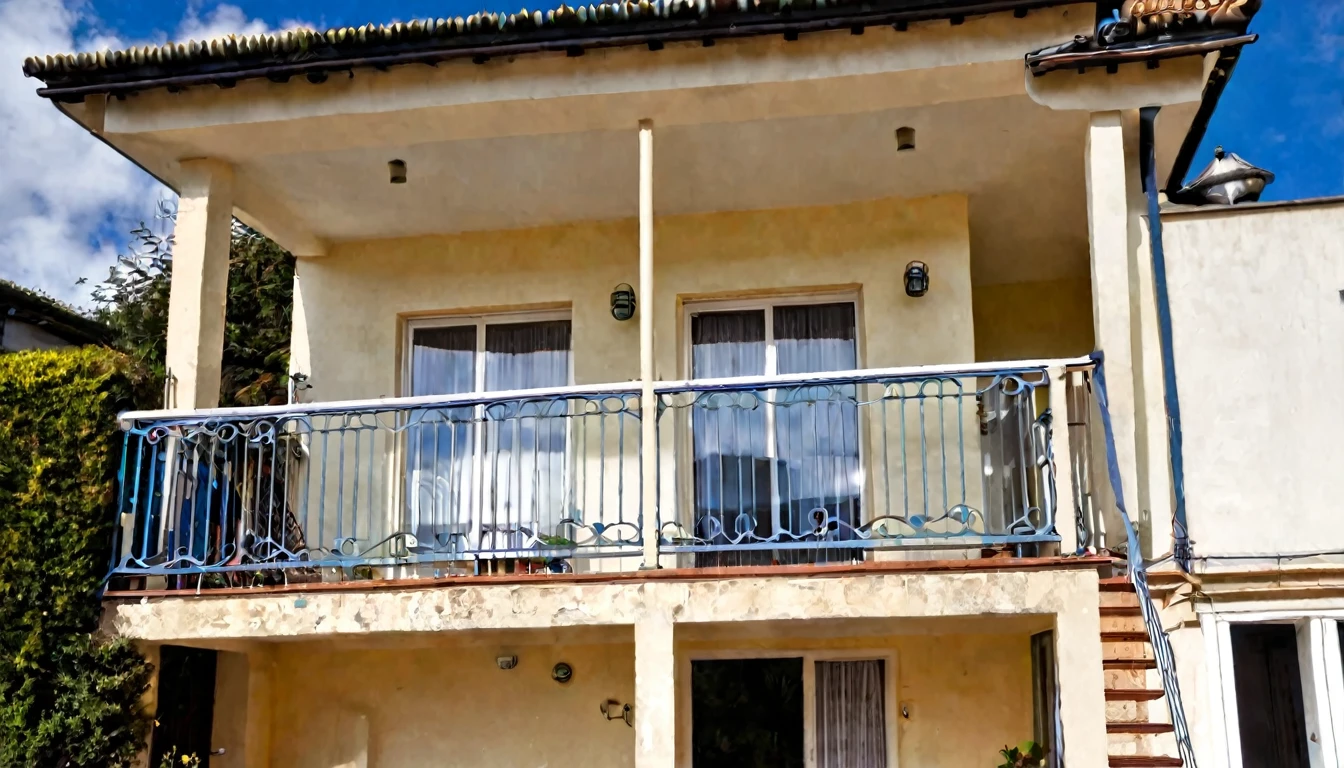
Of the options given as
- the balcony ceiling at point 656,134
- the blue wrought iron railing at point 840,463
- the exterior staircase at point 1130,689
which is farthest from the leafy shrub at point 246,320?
the exterior staircase at point 1130,689

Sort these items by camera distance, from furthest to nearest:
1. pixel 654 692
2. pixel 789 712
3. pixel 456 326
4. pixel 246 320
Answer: pixel 246 320, pixel 456 326, pixel 789 712, pixel 654 692

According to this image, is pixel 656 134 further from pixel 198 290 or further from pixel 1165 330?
pixel 1165 330

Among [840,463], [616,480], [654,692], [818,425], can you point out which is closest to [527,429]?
[616,480]

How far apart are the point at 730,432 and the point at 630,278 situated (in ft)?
5.18

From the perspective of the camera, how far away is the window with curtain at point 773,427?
8742 millimetres

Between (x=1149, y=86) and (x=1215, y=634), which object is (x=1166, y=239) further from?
(x=1215, y=634)

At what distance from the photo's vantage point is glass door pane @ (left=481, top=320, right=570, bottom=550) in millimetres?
8977

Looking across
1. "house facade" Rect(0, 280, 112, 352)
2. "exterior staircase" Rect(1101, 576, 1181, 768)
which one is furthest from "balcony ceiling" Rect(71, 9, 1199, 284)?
"house facade" Rect(0, 280, 112, 352)

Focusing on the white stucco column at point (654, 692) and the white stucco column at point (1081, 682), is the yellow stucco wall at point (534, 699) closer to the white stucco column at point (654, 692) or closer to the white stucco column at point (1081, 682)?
the white stucco column at point (654, 692)

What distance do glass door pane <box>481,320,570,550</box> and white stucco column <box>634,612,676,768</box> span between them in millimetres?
1755

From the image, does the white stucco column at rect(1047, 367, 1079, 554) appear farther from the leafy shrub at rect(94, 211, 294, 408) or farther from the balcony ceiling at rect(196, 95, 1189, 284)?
the leafy shrub at rect(94, 211, 294, 408)

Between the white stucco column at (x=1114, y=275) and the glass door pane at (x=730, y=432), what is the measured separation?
2.53 metres

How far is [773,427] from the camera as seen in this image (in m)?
8.43

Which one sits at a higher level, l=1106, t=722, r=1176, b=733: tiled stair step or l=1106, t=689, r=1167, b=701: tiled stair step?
l=1106, t=689, r=1167, b=701: tiled stair step
